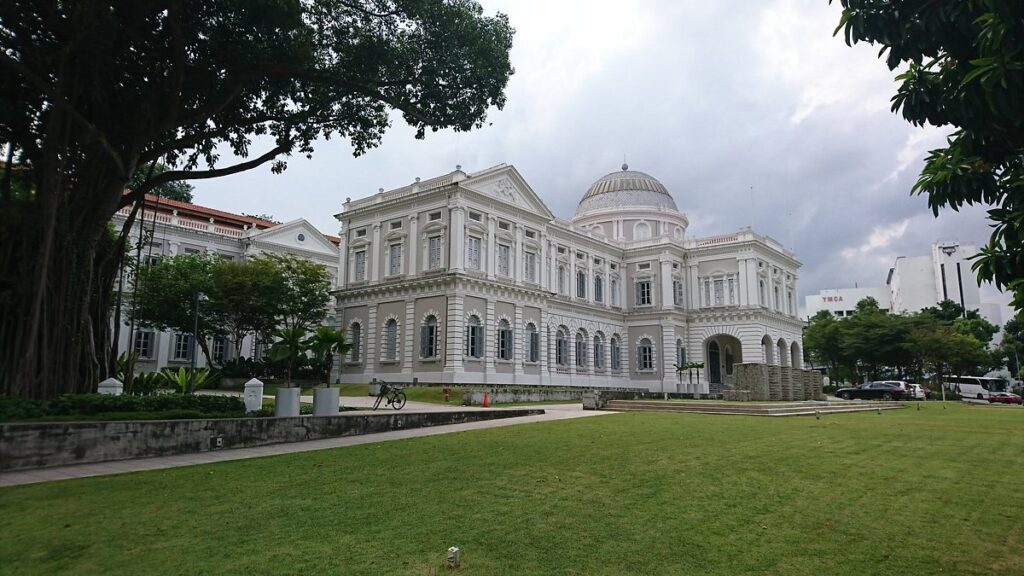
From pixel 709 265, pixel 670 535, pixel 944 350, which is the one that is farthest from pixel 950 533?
pixel 944 350

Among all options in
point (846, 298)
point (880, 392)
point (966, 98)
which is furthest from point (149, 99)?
point (846, 298)

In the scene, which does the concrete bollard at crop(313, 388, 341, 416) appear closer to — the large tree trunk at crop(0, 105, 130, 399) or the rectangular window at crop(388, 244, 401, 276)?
the large tree trunk at crop(0, 105, 130, 399)

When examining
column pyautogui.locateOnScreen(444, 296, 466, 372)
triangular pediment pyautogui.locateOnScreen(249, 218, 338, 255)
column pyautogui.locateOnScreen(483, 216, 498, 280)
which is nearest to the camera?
column pyautogui.locateOnScreen(444, 296, 466, 372)

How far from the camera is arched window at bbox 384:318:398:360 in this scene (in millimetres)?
35500

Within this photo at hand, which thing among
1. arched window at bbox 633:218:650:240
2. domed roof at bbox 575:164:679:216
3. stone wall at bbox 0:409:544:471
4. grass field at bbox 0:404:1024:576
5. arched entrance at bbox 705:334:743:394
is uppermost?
domed roof at bbox 575:164:679:216

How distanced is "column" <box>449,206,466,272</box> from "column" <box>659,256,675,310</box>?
1880 cm

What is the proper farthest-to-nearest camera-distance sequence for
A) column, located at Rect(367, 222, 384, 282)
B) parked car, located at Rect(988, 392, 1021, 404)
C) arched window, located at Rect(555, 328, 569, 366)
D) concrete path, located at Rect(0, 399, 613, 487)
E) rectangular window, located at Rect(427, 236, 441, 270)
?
parked car, located at Rect(988, 392, 1021, 404) → arched window, located at Rect(555, 328, 569, 366) → column, located at Rect(367, 222, 384, 282) → rectangular window, located at Rect(427, 236, 441, 270) → concrete path, located at Rect(0, 399, 613, 487)

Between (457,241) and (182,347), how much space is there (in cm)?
1970

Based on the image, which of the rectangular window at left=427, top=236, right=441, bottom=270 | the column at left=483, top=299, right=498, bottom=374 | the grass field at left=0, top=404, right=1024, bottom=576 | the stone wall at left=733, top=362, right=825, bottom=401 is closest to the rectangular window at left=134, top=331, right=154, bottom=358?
the rectangular window at left=427, top=236, right=441, bottom=270

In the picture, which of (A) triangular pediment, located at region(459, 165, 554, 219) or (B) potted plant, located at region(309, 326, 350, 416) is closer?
(B) potted plant, located at region(309, 326, 350, 416)

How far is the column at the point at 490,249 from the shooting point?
35.0 m

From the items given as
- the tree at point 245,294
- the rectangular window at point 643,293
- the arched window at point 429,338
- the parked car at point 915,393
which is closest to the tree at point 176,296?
the tree at point 245,294

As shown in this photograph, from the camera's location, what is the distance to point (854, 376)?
59.8 meters

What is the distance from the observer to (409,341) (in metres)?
34.5
